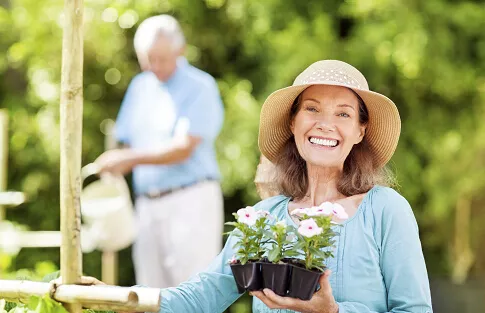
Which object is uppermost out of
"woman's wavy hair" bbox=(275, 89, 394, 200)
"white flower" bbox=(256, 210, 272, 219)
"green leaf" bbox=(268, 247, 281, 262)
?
"woman's wavy hair" bbox=(275, 89, 394, 200)

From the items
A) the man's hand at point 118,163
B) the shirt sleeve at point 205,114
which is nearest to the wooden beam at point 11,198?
the man's hand at point 118,163

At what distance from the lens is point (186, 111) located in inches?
197

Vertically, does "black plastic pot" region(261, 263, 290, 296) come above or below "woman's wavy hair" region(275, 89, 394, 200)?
below

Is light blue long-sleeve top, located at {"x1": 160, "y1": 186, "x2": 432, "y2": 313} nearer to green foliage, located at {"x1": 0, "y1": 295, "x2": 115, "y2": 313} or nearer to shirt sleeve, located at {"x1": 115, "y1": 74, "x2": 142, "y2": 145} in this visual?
green foliage, located at {"x1": 0, "y1": 295, "x2": 115, "y2": 313}

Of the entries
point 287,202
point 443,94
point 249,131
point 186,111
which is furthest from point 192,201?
point 287,202

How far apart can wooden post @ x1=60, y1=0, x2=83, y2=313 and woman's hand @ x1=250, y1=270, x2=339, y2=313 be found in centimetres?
41

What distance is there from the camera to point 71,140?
2.07 meters

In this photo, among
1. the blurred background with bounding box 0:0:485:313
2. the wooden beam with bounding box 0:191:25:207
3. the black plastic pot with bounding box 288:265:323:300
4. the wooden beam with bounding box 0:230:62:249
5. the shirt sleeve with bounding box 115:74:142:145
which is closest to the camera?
the black plastic pot with bounding box 288:265:323:300

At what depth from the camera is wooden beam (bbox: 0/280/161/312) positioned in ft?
6.41

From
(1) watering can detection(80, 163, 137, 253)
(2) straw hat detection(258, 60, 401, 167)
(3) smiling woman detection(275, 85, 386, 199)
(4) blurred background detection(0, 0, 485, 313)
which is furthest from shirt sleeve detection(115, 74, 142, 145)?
(3) smiling woman detection(275, 85, 386, 199)

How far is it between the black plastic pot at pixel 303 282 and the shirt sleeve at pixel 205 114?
301 cm

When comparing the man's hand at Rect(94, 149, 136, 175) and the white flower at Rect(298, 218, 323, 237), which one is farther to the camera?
the man's hand at Rect(94, 149, 136, 175)

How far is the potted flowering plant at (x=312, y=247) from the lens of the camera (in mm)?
1942

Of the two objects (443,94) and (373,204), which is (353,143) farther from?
(443,94)
